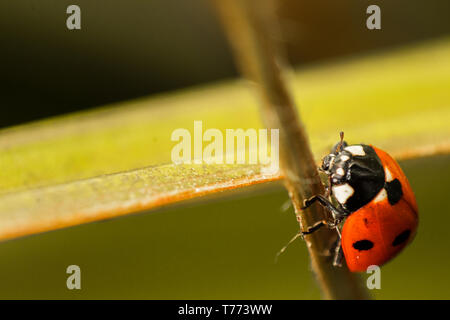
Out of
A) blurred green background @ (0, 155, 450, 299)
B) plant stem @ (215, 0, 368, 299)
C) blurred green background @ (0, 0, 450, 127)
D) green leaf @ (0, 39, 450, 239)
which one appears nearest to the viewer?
plant stem @ (215, 0, 368, 299)

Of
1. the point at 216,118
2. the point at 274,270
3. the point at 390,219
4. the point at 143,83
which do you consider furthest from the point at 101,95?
the point at 390,219

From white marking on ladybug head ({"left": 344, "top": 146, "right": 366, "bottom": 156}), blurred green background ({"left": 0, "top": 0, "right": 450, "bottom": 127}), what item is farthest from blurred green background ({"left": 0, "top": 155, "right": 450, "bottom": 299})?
blurred green background ({"left": 0, "top": 0, "right": 450, "bottom": 127})

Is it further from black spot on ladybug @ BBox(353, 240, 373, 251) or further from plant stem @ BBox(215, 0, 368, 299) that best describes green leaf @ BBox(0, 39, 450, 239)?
black spot on ladybug @ BBox(353, 240, 373, 251)

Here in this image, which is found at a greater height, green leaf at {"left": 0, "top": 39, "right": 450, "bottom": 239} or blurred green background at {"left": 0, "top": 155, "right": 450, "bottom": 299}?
green leaf at {"left": 0, "top": 39, "right": 450, "bottom": 239}

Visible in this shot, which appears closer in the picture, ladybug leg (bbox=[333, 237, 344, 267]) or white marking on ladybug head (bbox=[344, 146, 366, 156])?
ladybug leg (bbox=[333, 237, 344, 267])

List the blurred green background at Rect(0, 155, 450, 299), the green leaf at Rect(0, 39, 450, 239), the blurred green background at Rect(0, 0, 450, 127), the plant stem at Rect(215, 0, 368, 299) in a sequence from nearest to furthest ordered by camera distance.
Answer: the plant stem at Rect(215, 0, 368, 299), the green leaf at Rect(0, 39, 450, 239), the blurred green background at Rect(0, 155, 450, 299), the blurred green background at Rect(0, 0, 450, 127)

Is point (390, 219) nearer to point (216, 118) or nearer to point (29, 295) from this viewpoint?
point (216, 118)
